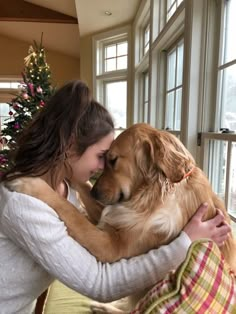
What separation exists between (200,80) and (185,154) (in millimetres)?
1013

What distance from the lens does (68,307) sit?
49.6 inches

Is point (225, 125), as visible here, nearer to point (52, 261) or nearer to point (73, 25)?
point (52, 261)

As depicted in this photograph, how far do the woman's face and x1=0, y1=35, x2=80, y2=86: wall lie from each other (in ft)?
25.4

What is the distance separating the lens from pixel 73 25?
6.64 meters

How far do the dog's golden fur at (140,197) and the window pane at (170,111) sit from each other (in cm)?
190

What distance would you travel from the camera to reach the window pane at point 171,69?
291 cm

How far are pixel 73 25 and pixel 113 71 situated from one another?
2010 millimetres

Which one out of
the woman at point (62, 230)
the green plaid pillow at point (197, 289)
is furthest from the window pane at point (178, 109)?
the green plaid pillow at point (197, 289)

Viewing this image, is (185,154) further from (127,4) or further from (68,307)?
(127,4)

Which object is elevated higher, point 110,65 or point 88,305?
point 110,65

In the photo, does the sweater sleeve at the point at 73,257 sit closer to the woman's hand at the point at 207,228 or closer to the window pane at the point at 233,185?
the woman's hand at the point at 207,228

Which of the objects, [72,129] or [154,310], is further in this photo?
[72,129]

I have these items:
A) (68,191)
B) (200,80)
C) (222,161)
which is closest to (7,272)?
(68,191)

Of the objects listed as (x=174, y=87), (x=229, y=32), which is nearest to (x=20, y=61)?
(x=174, y=87)
